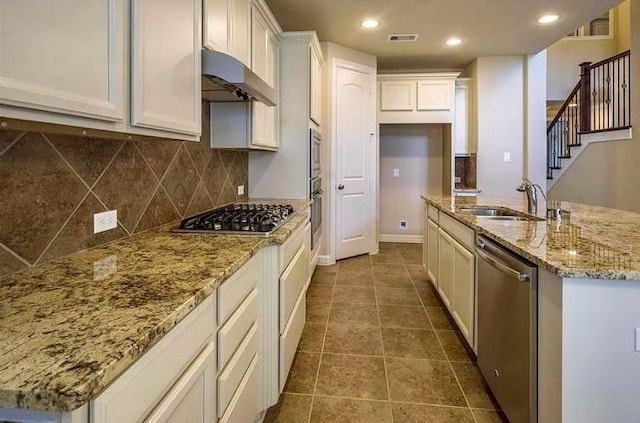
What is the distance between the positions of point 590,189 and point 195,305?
643cm

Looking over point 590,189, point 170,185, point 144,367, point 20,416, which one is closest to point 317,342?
point 170,185

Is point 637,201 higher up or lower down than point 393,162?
lower down

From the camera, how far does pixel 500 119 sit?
5430 millimetres

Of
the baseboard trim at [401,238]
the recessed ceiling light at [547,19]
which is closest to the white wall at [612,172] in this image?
the recessed ceiling light at [547,19]

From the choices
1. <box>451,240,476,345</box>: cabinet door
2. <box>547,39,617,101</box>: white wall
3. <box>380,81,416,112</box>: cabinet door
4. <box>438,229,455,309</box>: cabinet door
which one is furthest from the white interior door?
<box>547,39,617,101</box>: white wall

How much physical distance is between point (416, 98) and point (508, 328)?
430 centimetres

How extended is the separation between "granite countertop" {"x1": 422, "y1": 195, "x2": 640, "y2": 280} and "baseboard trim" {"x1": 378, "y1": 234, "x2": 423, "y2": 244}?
3.56 metres

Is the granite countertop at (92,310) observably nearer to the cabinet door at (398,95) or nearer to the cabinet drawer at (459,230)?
the cabinet drawer at (459,230)

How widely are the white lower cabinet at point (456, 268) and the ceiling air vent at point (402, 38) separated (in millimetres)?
2264

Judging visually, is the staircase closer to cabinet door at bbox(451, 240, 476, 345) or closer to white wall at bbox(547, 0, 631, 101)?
white wall at bbox(547, 0, 631, 101)

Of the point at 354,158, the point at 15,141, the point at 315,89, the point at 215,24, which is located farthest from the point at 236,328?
the point at 354,158

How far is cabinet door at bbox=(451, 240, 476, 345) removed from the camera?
2381 millimetres

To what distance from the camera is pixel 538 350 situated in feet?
5.00

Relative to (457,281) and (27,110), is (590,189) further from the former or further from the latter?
(27,110)
